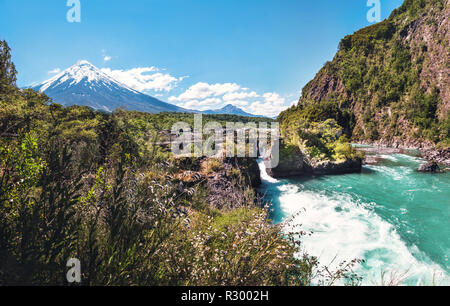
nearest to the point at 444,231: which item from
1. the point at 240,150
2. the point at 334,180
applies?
the point at 334,180

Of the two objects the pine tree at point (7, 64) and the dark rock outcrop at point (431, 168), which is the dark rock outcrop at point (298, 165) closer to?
the dark rock outcrop at point (431, 168)

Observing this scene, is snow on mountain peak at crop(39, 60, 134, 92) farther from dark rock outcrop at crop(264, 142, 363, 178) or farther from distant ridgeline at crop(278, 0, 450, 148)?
dark rock outcrop at crop(264, 142, 363, 178)

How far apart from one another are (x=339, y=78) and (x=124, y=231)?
245 feet

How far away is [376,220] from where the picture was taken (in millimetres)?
7496

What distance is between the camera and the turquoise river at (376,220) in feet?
16.5

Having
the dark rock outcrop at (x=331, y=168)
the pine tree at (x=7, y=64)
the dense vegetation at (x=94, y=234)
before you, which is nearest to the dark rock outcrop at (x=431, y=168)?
the dark rock outcrop at (x=331, y=168)

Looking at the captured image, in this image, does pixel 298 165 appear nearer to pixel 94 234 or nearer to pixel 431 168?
Answer: pixel 431 168

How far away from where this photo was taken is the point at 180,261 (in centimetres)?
237

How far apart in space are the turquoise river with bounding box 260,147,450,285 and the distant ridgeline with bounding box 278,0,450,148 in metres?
10.4

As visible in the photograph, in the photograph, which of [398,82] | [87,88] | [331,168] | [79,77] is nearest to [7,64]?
[331,168]

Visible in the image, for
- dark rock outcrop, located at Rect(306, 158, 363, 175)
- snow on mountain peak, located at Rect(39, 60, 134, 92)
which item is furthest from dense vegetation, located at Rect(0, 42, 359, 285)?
snow on mountain peak, located at Rect(39, 60, 134, 92)

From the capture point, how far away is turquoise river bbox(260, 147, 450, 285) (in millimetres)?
5039

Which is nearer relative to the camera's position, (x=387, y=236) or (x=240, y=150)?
(x=387, y=236)
